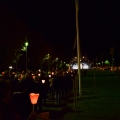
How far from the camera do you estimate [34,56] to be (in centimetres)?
9562

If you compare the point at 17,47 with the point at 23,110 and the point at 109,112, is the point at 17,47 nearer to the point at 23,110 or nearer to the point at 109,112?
the point at 109,112

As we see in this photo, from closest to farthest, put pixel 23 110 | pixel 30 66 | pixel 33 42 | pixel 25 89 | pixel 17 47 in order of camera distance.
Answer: pixel 23 110
pixel 25 89
pixel 17 47
pixel 33 42
pixel 30 66

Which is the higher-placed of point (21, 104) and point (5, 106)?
point (5, 106)

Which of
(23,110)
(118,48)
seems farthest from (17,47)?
(118,48)

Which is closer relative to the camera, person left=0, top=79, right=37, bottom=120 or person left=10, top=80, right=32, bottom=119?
person left=0, top=79, right=37, bottom=120

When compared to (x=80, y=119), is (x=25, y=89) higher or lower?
higher

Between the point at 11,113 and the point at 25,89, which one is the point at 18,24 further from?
the point at 11,113

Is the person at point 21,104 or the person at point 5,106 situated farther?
the person at point 21,104

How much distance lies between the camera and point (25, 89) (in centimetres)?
1491

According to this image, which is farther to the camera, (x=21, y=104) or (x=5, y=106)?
(x=21, y=104)

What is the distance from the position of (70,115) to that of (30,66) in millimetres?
85942

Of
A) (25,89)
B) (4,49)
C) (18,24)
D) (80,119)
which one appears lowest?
(80,119)

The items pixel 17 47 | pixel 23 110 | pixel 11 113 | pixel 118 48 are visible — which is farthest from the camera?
pixel 118 48

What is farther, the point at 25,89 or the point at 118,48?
the point at 118,48
